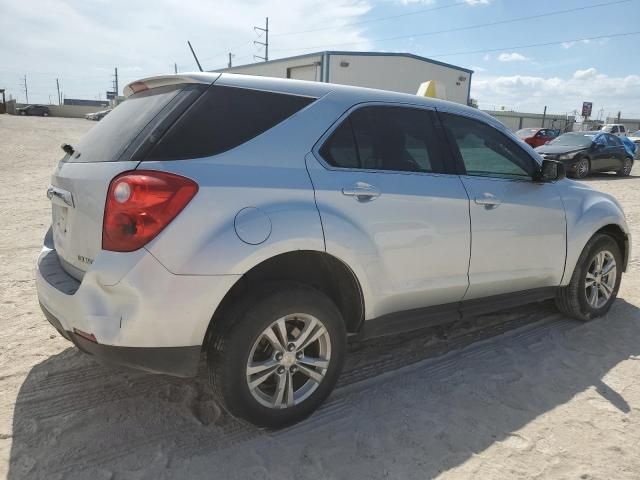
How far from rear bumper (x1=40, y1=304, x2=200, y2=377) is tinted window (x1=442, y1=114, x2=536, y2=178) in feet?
7.03

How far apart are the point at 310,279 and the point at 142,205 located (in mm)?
1037

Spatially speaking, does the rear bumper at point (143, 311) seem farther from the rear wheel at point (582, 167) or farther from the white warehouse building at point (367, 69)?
the white warehouse building at point (367, 69)

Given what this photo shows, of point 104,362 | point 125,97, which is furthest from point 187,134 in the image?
point 104,362

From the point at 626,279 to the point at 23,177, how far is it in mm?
12529

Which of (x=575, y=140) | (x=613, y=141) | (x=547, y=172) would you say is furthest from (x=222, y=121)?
(x=613, y=141)

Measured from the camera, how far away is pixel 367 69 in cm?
2973

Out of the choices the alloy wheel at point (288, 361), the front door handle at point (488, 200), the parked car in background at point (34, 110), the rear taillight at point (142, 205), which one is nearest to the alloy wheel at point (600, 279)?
the front door handle at point (488, 200)

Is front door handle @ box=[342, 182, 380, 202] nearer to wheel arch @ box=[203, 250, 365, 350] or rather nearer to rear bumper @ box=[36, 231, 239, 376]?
wheel arch @ box=[203, 250, 365, 350]

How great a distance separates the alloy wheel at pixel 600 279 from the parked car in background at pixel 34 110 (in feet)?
207

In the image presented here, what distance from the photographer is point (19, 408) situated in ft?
9.26

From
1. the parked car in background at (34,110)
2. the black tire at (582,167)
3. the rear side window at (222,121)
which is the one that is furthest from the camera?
the parked car in background at (34,110)

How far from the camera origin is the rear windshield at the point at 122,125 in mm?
2549

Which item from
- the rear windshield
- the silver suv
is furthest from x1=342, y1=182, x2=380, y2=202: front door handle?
the rear windshield

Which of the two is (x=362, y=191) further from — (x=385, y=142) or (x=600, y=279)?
(x=600, y=279)
